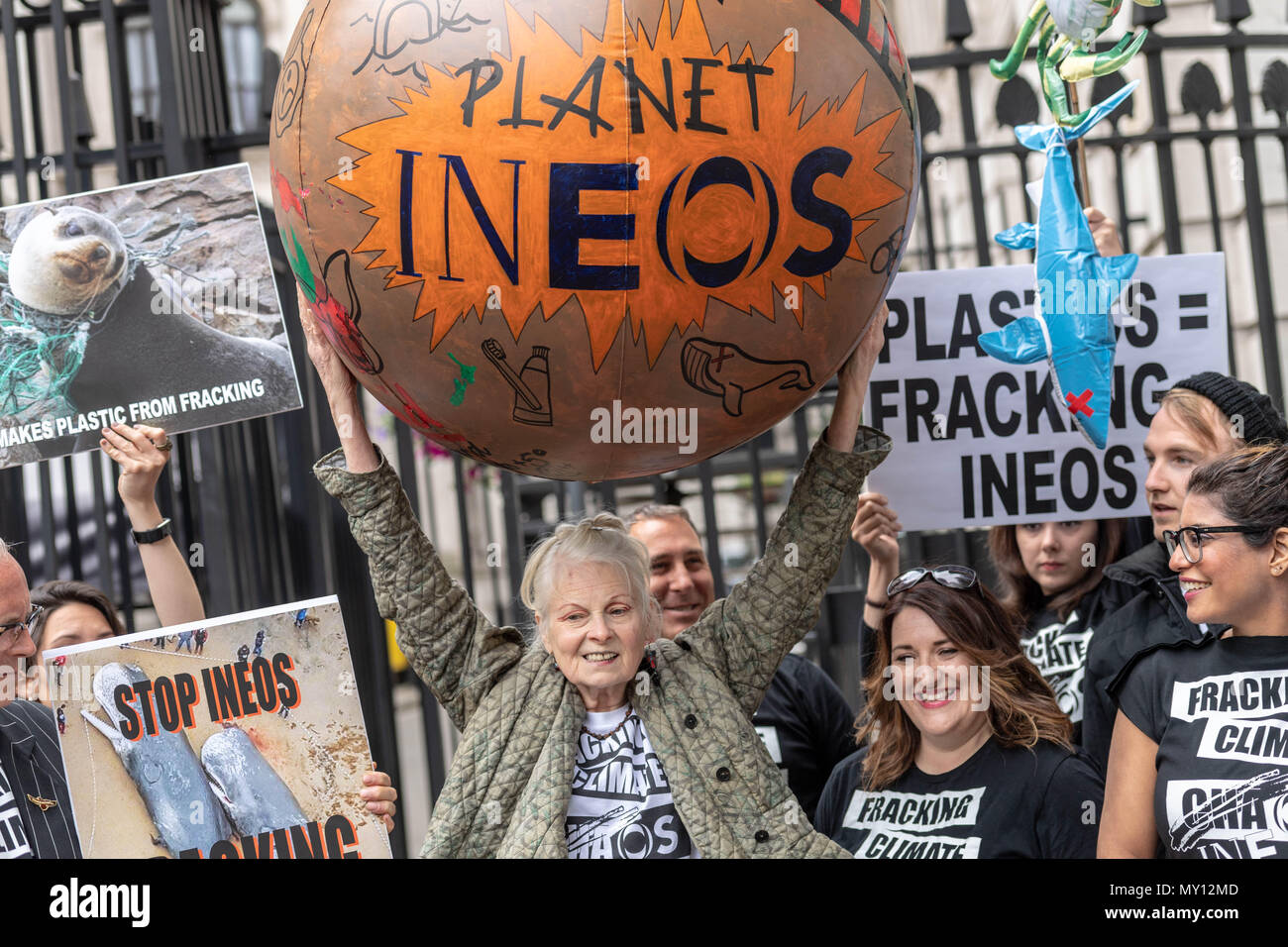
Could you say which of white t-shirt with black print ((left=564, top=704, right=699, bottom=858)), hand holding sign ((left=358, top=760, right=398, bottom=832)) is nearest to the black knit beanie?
white t-shirt with black print ((left=564, top=704, right=699, bottom=858))

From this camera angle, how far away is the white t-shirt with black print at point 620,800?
246cm

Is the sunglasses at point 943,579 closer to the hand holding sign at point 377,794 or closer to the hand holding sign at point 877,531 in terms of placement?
the hand holding sign at point 877,531

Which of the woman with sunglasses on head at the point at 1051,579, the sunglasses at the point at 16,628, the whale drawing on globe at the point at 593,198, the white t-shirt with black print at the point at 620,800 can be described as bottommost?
the white t-shirt with black print at the point at 620,800

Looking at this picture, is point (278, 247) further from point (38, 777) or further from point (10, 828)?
point (10, 828)

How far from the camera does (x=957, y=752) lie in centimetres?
286

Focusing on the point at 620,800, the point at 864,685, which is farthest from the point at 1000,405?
the point at 620,800

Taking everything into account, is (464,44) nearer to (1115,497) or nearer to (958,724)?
(958,724)

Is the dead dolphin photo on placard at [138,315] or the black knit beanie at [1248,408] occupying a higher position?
the dead dolphin photo on placard at [138,315]

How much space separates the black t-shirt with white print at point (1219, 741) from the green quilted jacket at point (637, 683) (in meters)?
0.62

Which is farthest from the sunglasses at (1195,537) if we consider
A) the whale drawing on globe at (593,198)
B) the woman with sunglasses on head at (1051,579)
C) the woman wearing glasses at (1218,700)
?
the woman with sunglasses on head at (1051,579)
